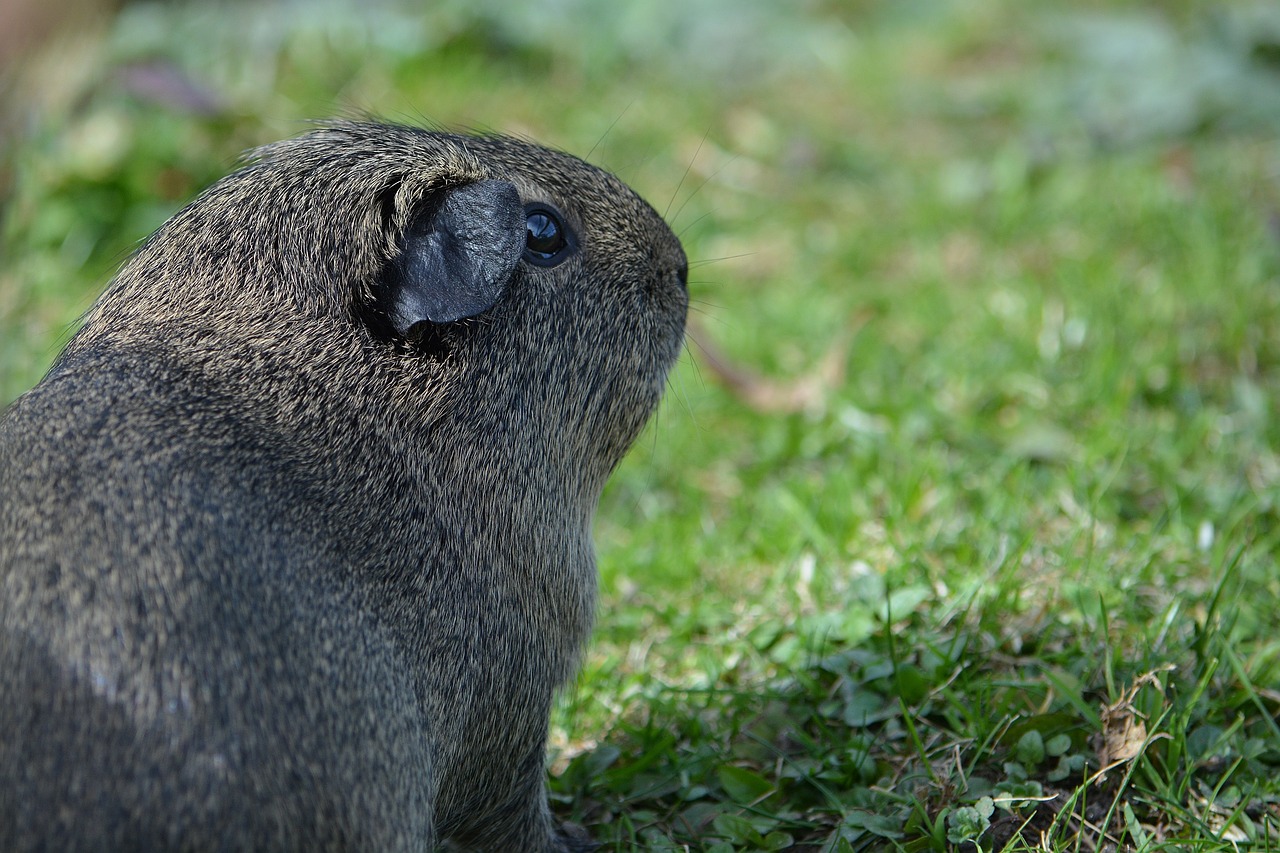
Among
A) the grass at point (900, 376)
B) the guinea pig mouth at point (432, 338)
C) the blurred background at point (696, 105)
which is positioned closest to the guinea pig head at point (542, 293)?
the guinea pig mouth at point (432, 338)

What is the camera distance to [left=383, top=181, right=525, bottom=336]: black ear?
9.09ft

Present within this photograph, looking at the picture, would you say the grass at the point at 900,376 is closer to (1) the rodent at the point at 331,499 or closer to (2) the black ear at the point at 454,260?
(1) the rodent at the point at 331,499

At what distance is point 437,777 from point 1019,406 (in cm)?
287

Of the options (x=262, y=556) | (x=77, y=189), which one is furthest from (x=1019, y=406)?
(x=77, y=189)

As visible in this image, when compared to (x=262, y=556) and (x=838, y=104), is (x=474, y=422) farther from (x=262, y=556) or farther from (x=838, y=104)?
(x=838, y=104)

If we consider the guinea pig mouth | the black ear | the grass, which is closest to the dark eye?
the black ear

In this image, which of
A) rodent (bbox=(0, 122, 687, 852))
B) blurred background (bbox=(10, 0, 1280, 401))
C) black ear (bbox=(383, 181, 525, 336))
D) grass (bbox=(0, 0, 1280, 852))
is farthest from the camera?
blurred background (bbox=(10, 0, 1280, 401))

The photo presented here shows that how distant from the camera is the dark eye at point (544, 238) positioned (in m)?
3.09

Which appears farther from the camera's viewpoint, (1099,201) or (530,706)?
(1099,201)

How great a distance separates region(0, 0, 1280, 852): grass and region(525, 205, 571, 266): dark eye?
104 centimetres

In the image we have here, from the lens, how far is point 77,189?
251 inches

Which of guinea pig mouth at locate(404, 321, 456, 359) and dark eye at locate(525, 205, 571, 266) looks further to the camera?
dark eye at locate(525, 205, 571, 266)

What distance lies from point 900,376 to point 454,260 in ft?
9.22

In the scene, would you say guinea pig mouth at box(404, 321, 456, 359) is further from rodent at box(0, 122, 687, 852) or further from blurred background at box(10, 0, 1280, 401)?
blurred background at box(10, 0, 1280, 401)
